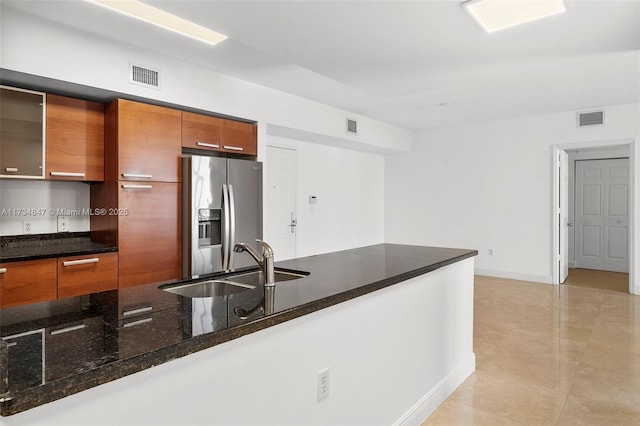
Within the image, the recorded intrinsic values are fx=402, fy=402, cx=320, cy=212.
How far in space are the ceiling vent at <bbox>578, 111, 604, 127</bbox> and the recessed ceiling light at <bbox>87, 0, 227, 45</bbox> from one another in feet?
17.4

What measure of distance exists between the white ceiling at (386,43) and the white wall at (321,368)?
1.63m

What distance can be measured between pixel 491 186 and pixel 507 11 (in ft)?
15.2

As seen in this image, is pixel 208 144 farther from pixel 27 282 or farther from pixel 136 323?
pixel 136 323

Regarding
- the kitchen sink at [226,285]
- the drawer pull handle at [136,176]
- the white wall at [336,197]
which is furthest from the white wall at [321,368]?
→ the white wall at [336,197]

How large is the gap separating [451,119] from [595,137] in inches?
79.5

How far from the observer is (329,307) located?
170 centimetres

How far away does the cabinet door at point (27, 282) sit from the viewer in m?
2.64

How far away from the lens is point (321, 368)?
1.69 metres

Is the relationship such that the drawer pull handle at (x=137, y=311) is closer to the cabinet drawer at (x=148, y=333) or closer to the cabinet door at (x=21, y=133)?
the cabinet drawer at (x=148, y=333)

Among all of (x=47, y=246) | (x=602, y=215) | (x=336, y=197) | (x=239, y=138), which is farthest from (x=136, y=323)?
(x=602, y=215)

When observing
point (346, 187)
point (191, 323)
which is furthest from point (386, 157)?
point (191, 323)

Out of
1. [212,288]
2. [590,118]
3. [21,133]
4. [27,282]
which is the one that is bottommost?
[27,282]

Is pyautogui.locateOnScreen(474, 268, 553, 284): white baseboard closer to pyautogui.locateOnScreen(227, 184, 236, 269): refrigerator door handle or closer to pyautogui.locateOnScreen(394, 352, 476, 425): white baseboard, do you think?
pyautogui.locateOnScreen(394, 352, 476, 425): white baseboard

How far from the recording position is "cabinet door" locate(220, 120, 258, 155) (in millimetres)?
4086
